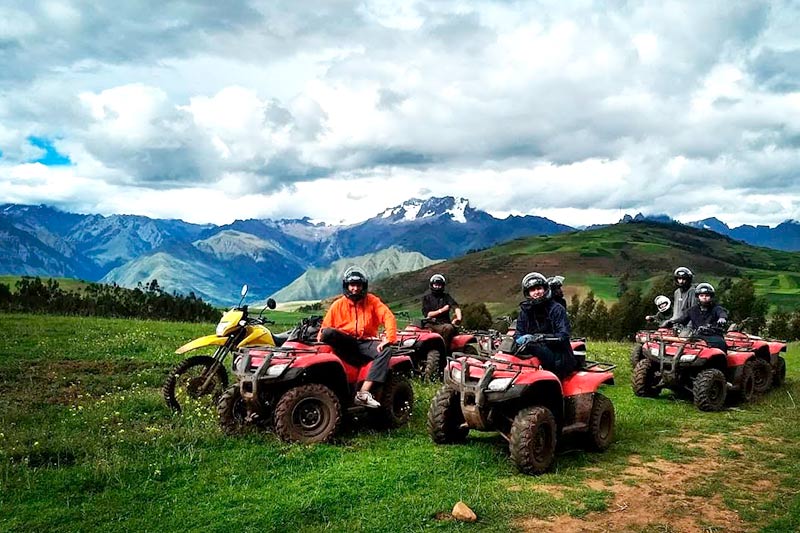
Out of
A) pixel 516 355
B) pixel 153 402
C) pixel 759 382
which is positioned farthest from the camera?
pixel 759 382


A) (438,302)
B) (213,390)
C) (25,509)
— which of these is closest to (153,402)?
(213,390)

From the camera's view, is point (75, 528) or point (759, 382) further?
point (759, 382)

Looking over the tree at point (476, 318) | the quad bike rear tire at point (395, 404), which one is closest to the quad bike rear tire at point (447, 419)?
the quad bike rear tire at point (395, 404)

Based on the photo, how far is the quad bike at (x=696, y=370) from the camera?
1350 centimetres

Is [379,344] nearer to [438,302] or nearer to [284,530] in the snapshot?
[284,530]

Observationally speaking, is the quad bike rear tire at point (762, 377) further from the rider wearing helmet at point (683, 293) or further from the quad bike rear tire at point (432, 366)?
the quad bike rear tire at point (432, 366)

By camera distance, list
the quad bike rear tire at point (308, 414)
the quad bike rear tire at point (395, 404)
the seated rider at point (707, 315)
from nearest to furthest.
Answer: the quad bike rear tire at point (308, 414)
the quad bike rear tire at point (395, 404)
the seated rider at point (707, 315)

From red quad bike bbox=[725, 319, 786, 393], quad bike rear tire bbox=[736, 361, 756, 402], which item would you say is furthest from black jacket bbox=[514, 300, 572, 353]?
red quad bike bbox=[725, 319, 786, 393]

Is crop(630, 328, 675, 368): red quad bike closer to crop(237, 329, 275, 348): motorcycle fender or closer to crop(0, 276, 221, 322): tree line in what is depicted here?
crop(237, 329, 275, 348): motorcycle fender

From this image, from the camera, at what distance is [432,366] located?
50.9 ft

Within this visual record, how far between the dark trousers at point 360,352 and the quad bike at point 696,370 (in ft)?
22.8

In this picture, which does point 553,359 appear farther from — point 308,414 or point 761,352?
point 761,352

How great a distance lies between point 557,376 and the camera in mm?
9586

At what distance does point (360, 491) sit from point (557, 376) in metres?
3.54
